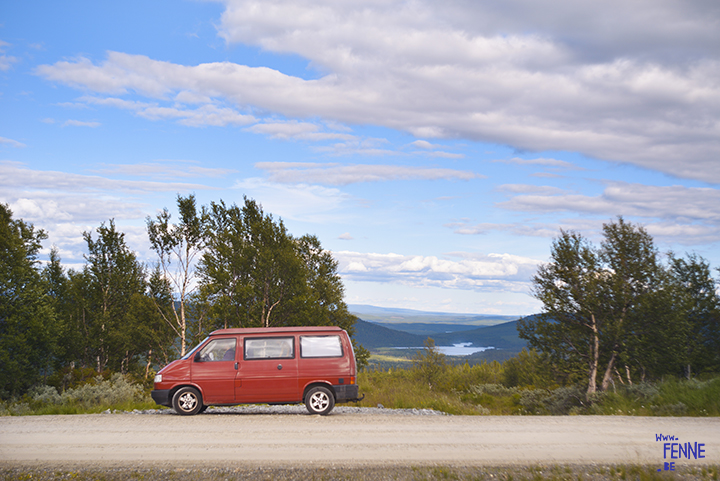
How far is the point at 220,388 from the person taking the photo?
12133 millimetres

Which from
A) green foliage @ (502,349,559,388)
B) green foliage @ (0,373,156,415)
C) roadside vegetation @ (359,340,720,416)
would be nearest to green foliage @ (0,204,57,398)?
green foliage @ (0,373,156,415)

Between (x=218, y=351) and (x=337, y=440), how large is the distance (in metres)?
4.63

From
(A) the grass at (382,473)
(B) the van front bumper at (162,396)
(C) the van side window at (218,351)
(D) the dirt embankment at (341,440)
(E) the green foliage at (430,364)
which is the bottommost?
(E) the green foliage at (430,364)

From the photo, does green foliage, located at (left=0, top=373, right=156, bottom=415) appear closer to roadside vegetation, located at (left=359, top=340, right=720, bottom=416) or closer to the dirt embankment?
the dirt embankment

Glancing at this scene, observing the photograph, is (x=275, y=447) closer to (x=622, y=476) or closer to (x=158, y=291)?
(x=622, y=476)

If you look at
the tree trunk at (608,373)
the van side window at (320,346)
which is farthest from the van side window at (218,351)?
the tree trunk at (608,373)

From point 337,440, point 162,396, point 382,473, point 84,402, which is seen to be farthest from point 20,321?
point 382,473

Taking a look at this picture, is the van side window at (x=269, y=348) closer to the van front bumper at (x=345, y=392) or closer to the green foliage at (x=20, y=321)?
the van front bumper at (x=345, y=392)

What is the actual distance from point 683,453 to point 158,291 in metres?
52.0

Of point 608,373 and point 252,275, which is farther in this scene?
point 252,275

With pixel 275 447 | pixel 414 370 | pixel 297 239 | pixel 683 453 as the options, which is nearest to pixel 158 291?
pixel 297 239

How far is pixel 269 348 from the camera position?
12.4m

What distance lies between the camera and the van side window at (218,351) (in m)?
12.3

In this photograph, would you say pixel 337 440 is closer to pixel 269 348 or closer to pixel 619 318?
pixel 269 348
